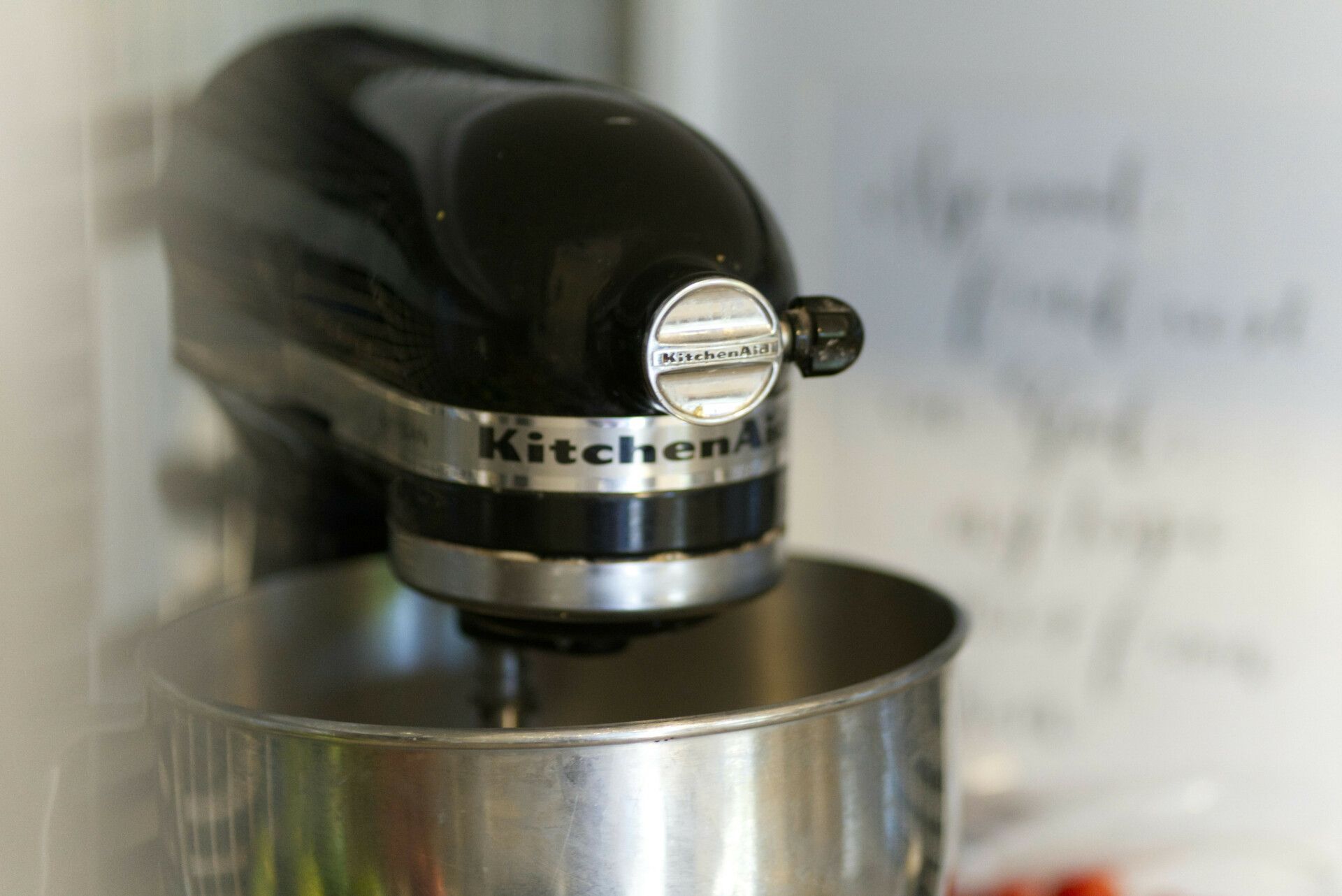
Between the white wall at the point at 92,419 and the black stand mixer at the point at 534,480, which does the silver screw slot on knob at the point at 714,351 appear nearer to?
the black stand mixer at the point at 534,480

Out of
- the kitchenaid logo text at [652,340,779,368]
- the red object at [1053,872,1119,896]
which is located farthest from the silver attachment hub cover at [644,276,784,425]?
the red object at [1053,872,1119,896]

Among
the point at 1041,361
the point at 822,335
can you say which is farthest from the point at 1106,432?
the point at 822,335

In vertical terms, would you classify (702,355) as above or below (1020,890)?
above

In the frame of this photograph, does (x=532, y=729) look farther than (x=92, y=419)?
No

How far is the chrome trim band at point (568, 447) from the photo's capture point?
0.34 metres

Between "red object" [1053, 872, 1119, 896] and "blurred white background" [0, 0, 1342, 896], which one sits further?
"red object" [1053, 872, 1119, 896]

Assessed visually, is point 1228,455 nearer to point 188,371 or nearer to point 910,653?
point 910,653

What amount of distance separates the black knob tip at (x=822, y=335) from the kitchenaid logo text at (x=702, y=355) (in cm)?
2

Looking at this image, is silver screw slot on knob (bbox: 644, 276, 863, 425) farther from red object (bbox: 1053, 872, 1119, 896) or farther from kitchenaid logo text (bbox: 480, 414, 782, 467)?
red object (bbox: 1053, 872, 1119, 896)

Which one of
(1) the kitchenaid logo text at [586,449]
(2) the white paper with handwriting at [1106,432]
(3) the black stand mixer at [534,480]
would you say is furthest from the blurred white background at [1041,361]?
(1) the kitchenaid logo text at [586,449]

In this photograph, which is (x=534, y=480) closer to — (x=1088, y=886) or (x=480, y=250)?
(x=480, y=250)

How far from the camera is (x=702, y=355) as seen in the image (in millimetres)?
312

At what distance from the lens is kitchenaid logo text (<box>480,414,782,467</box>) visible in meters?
0.33

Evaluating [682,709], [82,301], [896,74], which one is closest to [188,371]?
[82,301]
